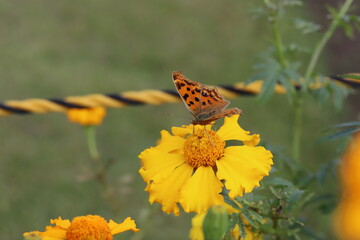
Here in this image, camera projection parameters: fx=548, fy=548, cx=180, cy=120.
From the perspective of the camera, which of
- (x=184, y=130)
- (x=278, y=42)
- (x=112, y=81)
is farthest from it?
(x=112, y=81)

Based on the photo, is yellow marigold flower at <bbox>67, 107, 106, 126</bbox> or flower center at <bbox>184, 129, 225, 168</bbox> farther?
yellow marigold flower at <bbox>67, 107, 106, 126</bbox>

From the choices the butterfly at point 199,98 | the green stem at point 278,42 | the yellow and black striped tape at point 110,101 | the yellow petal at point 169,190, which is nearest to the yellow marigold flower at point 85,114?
the yellow and black striped tape at point 110,101

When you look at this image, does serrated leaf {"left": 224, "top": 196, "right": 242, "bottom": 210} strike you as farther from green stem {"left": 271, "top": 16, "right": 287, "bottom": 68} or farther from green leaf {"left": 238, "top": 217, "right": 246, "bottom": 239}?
green stem {"left": 271, "top": 16, "right": 287, "bottom": 68}

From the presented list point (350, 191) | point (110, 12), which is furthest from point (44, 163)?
point (350, 191)

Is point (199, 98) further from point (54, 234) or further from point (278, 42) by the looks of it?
point (278, 42)

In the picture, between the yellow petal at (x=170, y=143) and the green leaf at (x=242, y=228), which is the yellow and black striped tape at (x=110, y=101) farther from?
Answer: the green leaf at (x=242, y=228)

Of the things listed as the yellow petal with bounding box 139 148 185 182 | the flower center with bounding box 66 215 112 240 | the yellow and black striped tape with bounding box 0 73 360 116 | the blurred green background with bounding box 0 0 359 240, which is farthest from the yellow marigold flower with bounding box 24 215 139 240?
the blurred green background with bounding box 0 0 359 240

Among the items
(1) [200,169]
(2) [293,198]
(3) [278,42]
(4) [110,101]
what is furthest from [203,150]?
(4) [110,101]
